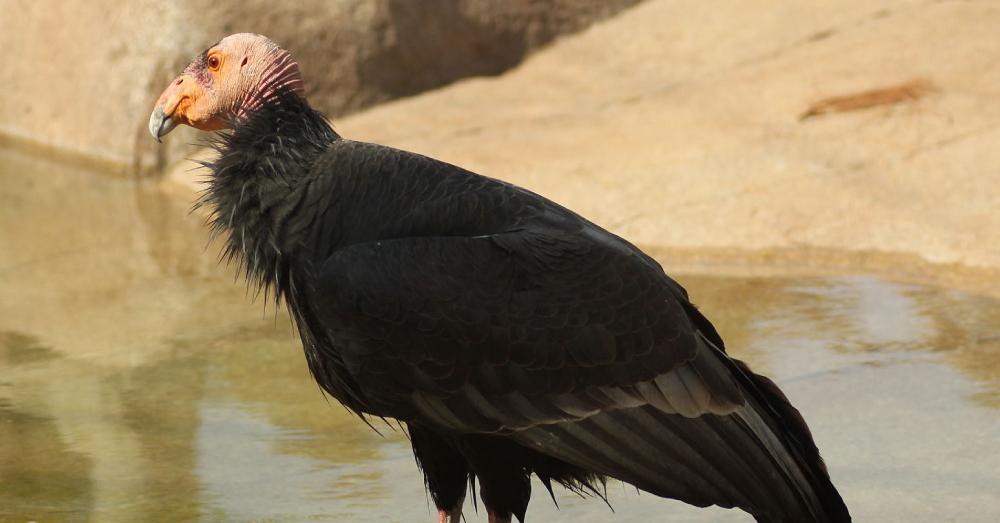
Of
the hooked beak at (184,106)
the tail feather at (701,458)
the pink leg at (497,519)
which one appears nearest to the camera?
the tail feather at (701,458)

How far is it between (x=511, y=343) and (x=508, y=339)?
0.05ft

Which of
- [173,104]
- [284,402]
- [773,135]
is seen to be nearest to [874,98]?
[773,135]

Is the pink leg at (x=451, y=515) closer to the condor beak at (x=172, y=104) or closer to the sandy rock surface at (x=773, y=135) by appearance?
the condor beak at (x=172, y=104)

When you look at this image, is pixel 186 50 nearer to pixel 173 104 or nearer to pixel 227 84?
pixel 173 104

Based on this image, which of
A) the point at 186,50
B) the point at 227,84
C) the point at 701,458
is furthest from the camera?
the point at 186,50

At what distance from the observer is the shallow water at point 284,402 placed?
13.3ft

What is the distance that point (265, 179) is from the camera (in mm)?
3598

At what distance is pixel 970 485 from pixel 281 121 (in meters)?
2.40

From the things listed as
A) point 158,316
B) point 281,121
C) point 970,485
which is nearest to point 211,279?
point 158,316

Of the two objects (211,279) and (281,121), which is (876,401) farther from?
A: (211,279)

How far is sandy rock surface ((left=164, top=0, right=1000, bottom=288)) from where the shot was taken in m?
6.55

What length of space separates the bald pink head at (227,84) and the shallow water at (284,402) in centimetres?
121

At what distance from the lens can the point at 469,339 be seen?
334cm

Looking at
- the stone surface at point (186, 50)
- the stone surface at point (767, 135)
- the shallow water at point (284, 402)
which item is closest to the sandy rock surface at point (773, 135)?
the stone surface at point (767, 135)
